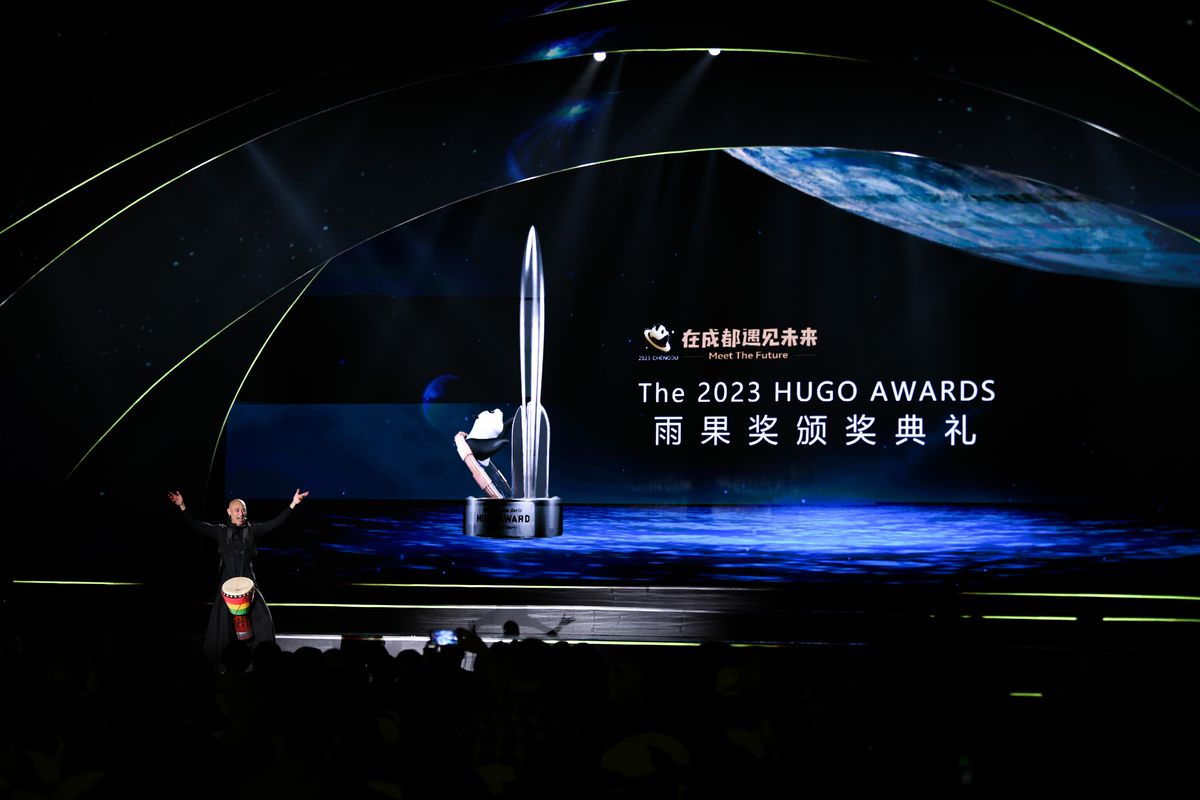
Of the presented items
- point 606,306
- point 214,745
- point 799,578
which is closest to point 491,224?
point 606,306

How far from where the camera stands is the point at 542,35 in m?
A: 5.72

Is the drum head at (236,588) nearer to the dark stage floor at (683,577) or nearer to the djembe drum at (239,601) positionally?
the djembe drum at (239,601)

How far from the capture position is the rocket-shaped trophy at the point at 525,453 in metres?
9.26

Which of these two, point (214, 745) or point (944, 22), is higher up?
point (944, 22)

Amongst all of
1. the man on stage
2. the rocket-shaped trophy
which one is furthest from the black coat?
the rocket-shaped trophy

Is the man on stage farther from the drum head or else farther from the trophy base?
the trophy base

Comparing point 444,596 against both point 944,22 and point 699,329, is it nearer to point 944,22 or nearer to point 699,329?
point 699,329

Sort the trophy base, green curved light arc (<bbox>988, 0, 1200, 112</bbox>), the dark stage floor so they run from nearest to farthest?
green curved light arc (<bbox>988, 0, 1200, 112</bbox>) → the dark stage floor → the trophy base

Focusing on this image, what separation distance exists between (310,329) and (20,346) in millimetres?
3109

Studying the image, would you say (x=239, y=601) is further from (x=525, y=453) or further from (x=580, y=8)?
(x=525, y=453)

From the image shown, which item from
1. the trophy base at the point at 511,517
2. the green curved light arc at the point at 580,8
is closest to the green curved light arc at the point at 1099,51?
the green curved light arc at the point at 580,8

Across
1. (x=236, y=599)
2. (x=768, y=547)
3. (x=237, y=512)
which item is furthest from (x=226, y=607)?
(x=768, y=547)

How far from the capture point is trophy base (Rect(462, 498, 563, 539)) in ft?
30.2

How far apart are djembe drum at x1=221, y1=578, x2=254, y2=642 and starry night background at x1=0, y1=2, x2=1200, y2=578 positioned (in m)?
2.06
